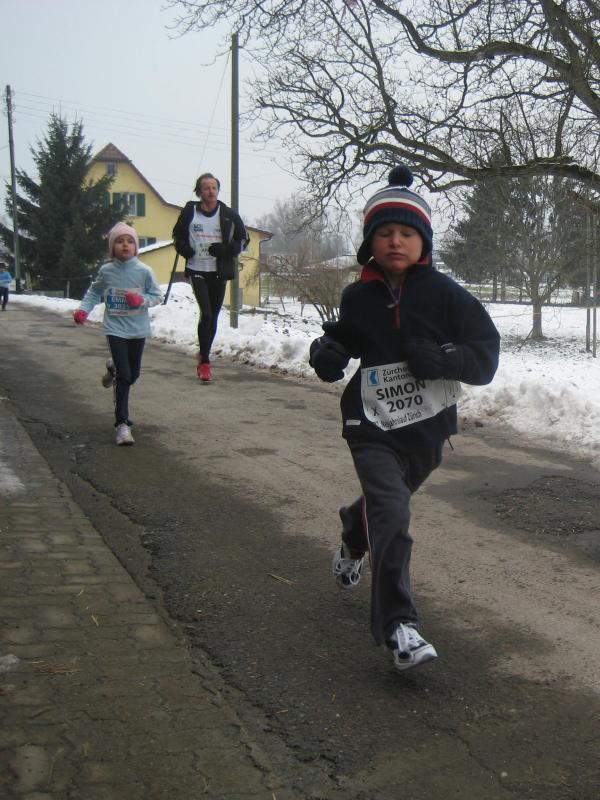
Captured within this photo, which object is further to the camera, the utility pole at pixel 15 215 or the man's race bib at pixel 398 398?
the utility pole at pixel 15 215

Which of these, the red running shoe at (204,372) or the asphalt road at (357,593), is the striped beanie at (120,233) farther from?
the red running shoe at (204,372)

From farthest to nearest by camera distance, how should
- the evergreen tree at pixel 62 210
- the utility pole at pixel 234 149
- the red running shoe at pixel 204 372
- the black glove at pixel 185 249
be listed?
1. the evergreen tree at pixel 62 210
2. the utility pole at pixel 234 149
3. the red running shoe at pixel 204 372
4. the black glove at pixel 185 249

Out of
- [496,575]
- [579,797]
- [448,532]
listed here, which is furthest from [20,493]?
[579,797]

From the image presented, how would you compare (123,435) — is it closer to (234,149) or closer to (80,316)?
(80,316)

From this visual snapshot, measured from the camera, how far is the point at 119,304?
7.04 metres

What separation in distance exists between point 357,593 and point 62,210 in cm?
4645

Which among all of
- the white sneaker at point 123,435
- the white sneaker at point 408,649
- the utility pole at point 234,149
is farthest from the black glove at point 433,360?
the utility pole at point 234,149

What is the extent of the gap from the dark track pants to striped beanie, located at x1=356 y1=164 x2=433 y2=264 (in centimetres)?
78

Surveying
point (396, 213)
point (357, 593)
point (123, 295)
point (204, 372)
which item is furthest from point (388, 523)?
point (204, 372)

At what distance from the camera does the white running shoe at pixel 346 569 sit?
3.79 meters

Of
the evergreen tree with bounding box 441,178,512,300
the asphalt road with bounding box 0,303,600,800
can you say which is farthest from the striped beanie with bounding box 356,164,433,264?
the evergreen tree with bounding box 441,178,512,300

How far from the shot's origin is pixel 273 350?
39.3ft

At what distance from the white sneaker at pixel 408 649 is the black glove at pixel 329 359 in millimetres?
966

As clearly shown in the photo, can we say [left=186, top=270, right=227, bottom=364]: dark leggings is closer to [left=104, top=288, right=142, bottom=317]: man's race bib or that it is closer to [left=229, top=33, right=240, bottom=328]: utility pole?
[left=104, top=288, right=142, bottom=317]: man's race bib
